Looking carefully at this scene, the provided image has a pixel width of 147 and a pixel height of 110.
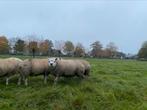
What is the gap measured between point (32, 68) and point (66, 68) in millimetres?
1982

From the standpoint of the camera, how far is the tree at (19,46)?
94.1 metres

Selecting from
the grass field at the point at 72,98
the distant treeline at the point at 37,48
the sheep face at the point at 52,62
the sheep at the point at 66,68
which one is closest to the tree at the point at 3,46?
the distant treeline at the point at 37,48

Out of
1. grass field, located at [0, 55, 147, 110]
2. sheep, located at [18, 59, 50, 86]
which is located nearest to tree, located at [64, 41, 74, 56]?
sheep, located at [18, 59, 50, 86]

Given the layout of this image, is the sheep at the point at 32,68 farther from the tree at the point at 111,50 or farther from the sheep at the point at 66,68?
the tree at the point at 111,50

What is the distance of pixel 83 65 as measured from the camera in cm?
2097

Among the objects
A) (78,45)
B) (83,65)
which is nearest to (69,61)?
(83,65)

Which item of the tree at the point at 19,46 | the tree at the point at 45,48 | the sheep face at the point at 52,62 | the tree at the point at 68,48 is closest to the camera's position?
the sheep face at the point at 52,62

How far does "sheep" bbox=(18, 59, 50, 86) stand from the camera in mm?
18875

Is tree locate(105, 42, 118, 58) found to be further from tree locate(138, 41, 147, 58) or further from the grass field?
the grass field

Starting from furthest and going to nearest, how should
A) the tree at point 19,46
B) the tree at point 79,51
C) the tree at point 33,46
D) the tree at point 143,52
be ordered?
1. the tree at point 143,52
2. the tree at point 79,51
3. the tree at point 19,46
4. the tree at point 33,46

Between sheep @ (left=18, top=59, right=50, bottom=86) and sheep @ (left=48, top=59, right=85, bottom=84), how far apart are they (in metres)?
0.46

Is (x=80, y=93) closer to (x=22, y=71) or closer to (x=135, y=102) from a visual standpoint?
(x=135, y=102)

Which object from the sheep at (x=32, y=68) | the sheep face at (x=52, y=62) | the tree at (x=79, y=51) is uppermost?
the tree at (x=79, y=51)

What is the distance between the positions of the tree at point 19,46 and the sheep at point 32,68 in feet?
248
